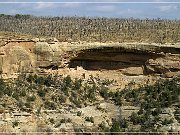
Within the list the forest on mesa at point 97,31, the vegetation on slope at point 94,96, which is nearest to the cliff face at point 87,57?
the vegetation on slope at point 94,96

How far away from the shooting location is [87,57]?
1406 inches

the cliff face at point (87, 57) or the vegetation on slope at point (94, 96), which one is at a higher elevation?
the cliff face at point (87, 57)

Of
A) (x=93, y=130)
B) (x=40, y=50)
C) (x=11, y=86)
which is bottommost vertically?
(x=93, y=130)

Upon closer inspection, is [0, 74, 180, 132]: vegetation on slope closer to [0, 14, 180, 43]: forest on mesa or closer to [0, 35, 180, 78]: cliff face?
[0, 35, 180, 78]: cliff face

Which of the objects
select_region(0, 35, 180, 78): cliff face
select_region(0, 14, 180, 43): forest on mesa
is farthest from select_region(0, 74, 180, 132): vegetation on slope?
select_region(0, 14, 180, 43): forest on mesa

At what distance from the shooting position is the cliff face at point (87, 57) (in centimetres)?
3344

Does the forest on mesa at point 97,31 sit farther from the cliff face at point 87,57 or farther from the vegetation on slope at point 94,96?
the vegetation on slope at point 94,96

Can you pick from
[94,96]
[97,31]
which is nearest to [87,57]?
[94,96]

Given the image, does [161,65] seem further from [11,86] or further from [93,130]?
[11,86]

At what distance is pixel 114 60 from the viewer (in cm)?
3588

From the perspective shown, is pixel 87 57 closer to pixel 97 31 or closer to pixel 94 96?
pixel 94 96

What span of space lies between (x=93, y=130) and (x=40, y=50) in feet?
24.2

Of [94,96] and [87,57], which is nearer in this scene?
[94,96]

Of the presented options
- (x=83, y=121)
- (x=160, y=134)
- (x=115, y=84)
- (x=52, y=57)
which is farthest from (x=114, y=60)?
(x=160, y=134)
